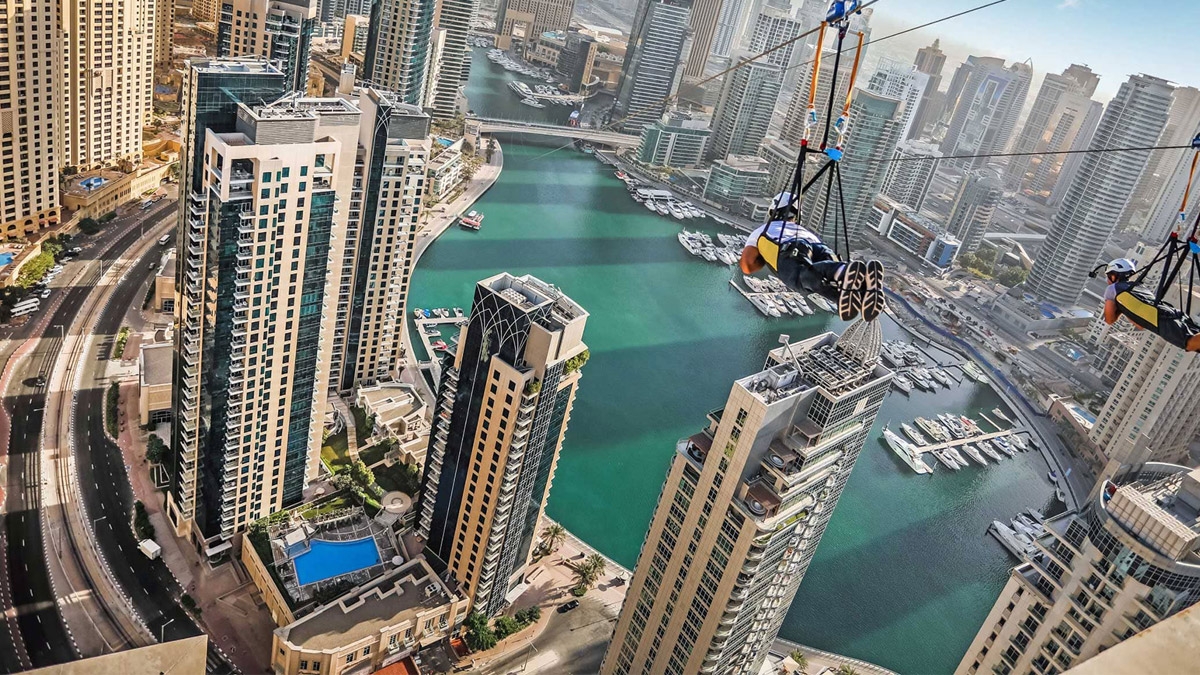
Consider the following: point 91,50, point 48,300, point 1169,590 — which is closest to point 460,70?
point 91,50

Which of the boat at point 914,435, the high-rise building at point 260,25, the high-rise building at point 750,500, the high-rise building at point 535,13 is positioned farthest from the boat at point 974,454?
the high-rise building at point 535,13

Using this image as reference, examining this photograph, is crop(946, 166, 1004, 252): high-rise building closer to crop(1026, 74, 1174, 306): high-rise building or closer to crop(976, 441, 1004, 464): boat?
crop(1026, 74, 1174, 306): high-rise building

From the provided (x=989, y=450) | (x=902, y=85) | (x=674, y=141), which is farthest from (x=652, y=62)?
(x=989, y=450)

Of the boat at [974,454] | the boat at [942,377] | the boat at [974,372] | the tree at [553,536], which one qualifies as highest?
the boat at [974,372]

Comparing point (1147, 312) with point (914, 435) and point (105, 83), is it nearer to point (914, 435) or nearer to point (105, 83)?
point (914, 435)

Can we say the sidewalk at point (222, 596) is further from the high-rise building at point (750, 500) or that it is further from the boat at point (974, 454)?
the boat at point (974, 454)
